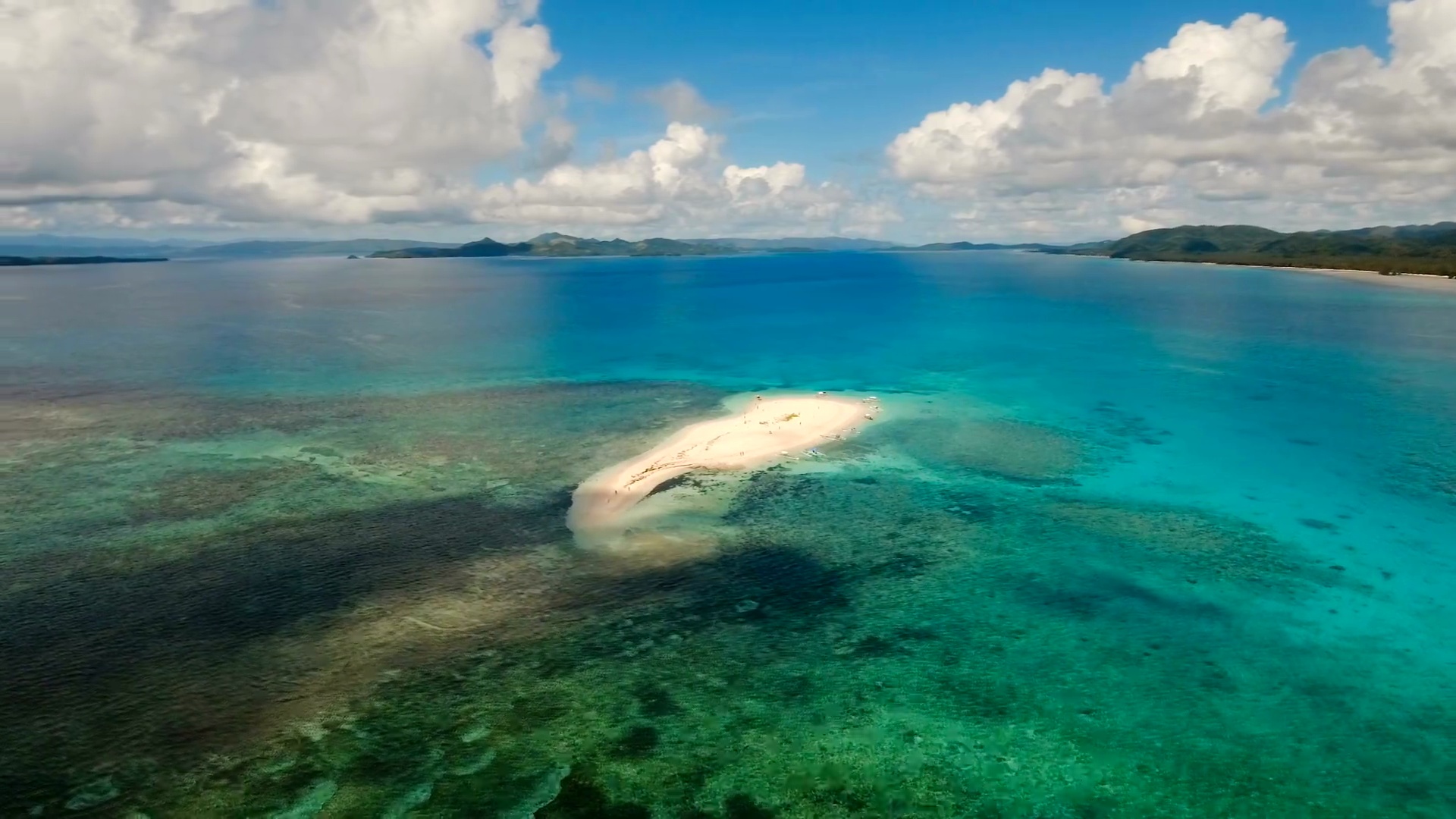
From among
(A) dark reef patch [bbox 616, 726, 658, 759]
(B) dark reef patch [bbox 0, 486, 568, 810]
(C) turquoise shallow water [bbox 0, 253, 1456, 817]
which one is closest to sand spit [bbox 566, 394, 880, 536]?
(C) turquoise shallow water [bbox 0, 253, 1456, 817]

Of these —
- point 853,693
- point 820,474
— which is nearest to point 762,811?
point 853,693

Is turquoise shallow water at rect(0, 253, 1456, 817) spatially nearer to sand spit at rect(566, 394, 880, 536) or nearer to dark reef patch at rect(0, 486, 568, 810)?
dark reef patch at rect(0, 486, 568, 810)

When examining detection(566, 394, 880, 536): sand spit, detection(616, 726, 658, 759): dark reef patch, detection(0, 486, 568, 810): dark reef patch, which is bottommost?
detection(616, 726, 658, 759): dark reef patch

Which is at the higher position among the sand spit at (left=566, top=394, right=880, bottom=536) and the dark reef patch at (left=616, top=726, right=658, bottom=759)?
the sand spit at (left=566, top=394, right=880, bottom=536)

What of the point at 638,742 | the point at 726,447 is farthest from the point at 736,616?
the point at 726,447

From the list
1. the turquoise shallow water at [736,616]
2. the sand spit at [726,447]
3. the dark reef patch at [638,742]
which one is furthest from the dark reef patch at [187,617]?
the dark reef patch at [638,742]

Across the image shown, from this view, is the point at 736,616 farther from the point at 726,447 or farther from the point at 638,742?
the point at 726,447

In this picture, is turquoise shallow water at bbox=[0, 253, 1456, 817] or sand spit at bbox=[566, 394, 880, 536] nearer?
turquoise shallow water at bbox=[0, 253, 1456, 817]
